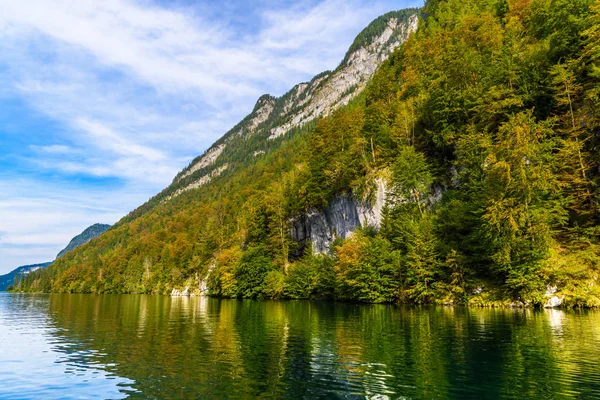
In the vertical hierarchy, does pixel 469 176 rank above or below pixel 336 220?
above

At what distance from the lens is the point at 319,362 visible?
583 inches

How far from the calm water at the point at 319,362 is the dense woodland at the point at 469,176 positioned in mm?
13240

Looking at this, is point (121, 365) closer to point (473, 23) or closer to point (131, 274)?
point (473, 23)

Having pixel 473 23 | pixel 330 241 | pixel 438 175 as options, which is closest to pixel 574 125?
pixel 438 175

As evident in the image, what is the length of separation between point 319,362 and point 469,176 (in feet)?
126

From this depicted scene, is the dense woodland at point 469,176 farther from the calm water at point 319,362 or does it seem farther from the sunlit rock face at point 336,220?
the calm water at point 319,362

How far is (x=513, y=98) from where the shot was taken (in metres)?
43.8

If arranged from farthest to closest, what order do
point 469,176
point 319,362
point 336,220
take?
point 336,220 < point 469,176 < point 319,362

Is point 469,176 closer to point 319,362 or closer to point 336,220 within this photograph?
point 336,220

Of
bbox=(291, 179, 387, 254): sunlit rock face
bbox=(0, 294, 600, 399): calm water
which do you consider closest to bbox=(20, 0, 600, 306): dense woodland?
bbox=(291, 179, 387, 254): sunlit rock face

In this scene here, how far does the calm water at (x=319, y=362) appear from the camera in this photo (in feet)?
36.4

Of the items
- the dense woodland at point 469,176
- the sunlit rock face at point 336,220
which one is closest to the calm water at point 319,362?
the dense woodland at point 469,176

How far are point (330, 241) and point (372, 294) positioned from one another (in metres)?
22.8

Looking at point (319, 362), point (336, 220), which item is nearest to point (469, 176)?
point (336, 220)
